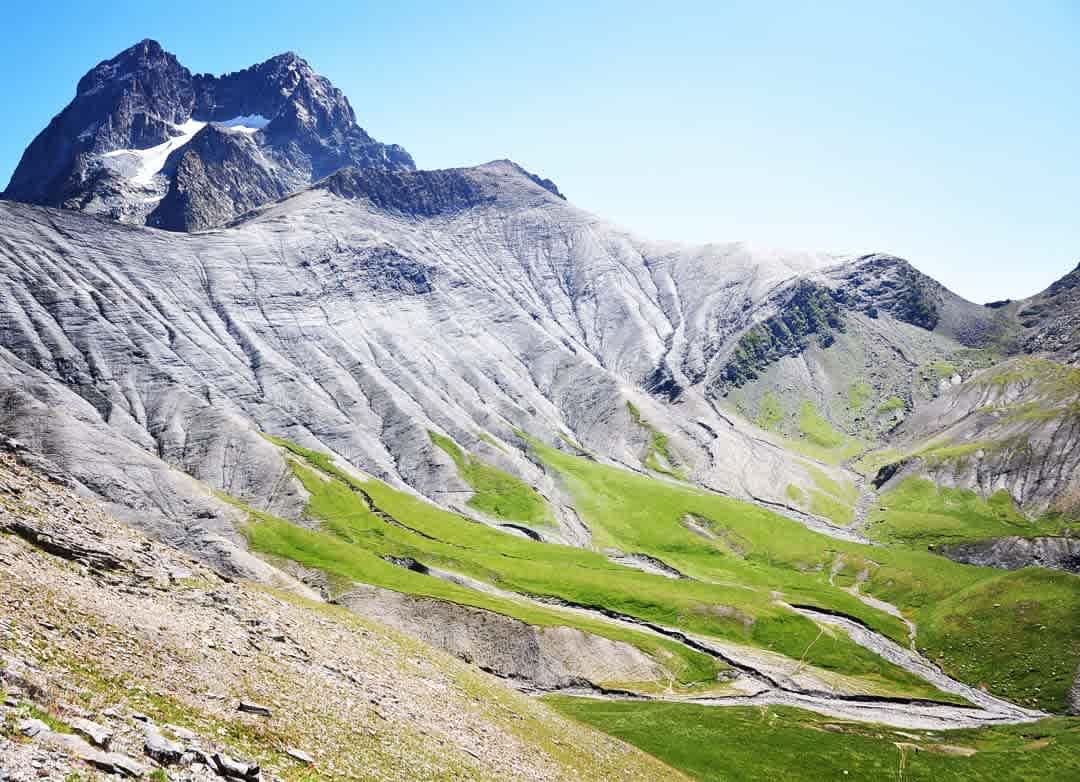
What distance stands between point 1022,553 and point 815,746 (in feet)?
395

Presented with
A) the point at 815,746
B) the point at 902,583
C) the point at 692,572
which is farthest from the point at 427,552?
the point at 902,583

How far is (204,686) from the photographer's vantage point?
29844 millimetres

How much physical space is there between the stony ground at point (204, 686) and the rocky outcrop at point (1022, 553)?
147829mm

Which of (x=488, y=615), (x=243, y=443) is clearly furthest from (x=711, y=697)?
(x=243, y=443)

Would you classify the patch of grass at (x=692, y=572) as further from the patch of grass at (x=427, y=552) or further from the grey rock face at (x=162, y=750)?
the grey rock face at (x=162, y=750)

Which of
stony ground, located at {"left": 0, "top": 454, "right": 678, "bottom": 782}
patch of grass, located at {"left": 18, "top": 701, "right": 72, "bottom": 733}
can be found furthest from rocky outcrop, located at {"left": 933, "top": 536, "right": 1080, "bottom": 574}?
patch of grass, located at {"left": 18, "top": 701, "right": 72, "bottom": 733}

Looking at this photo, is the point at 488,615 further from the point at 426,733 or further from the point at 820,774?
the point at 426,733

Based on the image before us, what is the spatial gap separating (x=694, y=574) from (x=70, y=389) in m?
168

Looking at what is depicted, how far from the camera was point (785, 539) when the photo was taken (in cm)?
18125

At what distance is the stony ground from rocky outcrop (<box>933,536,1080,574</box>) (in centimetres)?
14783

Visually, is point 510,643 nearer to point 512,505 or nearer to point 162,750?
point 162,750

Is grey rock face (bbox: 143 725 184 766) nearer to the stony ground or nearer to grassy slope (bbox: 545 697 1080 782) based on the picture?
the stony ground

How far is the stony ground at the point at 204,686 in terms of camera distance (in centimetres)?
2123

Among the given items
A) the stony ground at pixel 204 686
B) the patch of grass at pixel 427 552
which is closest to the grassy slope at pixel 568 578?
the patch of grass at pixel 427 552
